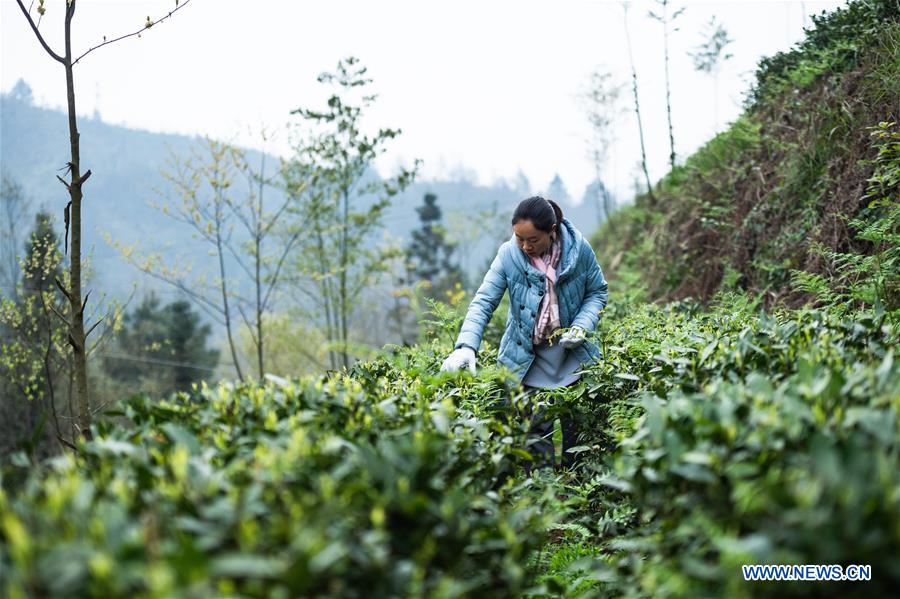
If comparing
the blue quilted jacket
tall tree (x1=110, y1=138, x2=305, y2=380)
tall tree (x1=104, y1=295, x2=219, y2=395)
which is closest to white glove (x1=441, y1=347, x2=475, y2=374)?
the blue quilted jacket

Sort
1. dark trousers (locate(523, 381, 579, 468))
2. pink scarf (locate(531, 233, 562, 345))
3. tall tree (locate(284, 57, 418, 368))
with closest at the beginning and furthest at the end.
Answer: dark trousers (locate(523, 381, 579, 468))
pink scarf (locate(531, 233, 562, 345))
tall tree (locate(284, 57, 418, 368))

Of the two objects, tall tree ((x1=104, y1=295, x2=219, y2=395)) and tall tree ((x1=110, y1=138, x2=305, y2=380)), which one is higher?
tall tree ((x1=110, y1=138, x2=305, y2=380))

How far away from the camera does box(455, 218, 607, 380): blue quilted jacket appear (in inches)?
162

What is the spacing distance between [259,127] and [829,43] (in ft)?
33.7

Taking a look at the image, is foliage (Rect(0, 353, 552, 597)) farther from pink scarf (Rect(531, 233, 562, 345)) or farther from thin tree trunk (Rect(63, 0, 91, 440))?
pink scarf (Rect(531, 233, 562, 345))

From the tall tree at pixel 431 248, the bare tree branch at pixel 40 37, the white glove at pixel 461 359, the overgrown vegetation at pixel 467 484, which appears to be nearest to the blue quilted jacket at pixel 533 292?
the white glove at pixel 461 359

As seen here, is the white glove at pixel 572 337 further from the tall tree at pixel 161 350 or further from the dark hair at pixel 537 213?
the tall tree at pixel 161 350

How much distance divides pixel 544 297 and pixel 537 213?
544 mm

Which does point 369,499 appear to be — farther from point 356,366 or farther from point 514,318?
point 514,318

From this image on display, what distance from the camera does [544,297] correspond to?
414 centimetres

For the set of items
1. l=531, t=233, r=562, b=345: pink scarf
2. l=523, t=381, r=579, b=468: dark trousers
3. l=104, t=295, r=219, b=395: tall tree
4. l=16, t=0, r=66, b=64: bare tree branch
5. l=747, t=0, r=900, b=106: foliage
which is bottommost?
l=104, t=295, r=219, b=395: tall tree

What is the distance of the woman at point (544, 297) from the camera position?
402 cm

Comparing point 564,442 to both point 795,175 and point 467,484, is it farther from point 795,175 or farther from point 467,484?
point 795,175

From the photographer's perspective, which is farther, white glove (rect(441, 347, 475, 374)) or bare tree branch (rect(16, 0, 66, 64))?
white glove (rect(441, 347, 475, 374))
